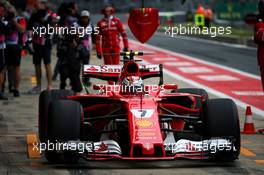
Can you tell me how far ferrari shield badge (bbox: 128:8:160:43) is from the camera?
539 inches

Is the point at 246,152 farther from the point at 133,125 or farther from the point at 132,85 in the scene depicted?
the point at 133,125

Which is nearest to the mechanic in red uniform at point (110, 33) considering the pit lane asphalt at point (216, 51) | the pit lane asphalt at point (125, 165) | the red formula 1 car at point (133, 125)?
the pit lane asphalt at point (125, 165)

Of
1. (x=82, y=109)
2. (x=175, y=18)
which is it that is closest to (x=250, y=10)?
(x=175, y=18)

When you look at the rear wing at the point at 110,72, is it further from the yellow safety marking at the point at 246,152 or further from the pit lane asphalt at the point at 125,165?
the yellow safety marking at the point at 246,152

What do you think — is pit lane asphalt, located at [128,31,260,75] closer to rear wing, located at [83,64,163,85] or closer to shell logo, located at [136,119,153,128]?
rear wing, located at [83,64,163,85]

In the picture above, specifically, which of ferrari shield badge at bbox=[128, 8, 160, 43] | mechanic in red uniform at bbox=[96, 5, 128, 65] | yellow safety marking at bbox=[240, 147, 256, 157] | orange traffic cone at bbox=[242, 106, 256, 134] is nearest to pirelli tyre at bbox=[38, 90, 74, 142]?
ferrari shield badge at bbox=[128, 8, 160, 43]

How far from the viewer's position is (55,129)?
1062 centimetres

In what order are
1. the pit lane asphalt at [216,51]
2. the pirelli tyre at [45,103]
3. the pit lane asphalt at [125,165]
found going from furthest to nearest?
the pit lane asphalt at [216,51] < the pirelli tyre at [45,103] < the pit lane asphalt at [125,165]

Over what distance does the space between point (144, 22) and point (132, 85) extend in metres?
2.37

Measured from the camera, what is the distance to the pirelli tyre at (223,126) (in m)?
10.8

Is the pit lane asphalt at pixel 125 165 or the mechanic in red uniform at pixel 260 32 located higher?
the mechanic in red uniform at pixel 260 32

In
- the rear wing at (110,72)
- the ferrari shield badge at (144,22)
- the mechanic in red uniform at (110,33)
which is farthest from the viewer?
the mechanic in red uniform at (110,33)

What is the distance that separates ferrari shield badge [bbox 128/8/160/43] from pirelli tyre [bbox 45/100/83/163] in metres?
3.12

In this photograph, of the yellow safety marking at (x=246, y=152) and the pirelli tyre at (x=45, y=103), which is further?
the yellow safety marking at (x=246, y=152)
